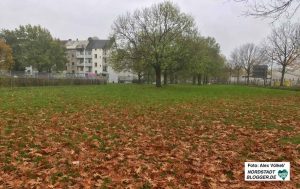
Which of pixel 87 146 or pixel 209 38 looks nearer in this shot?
pixel 87 146

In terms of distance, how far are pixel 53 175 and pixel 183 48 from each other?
127ft

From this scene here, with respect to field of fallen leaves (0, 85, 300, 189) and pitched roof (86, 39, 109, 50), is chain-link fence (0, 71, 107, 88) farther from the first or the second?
pitched roof (86, 39, 109, 50)

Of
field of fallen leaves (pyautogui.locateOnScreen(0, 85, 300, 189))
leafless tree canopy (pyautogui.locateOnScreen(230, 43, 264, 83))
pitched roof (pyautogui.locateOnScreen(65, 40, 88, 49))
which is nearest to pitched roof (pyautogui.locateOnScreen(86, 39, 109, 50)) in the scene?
pitched roof (pyautogui.locateOnScreen(65, 40, 88, 49))

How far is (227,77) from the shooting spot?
345 ft

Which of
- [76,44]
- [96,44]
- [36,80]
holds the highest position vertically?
→ [76,44]

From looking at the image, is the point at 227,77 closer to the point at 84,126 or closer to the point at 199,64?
the point at 199,64

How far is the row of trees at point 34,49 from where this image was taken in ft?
261

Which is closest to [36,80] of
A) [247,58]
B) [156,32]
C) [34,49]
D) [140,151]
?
[156,32]

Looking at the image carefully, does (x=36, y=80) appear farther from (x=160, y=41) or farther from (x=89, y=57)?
(x=89, y=57)

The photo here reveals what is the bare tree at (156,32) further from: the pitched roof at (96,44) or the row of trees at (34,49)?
the pitched roof at (96,44)

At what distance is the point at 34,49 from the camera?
7956 centimetres

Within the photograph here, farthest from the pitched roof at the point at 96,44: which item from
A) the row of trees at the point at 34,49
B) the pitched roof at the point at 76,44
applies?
the row of trees at the point at 34,49

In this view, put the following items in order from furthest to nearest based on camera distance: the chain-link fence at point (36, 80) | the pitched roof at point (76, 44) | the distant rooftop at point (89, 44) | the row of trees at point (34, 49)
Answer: the pitched roof at point (76, 44), the distant rooftop at point (89, 44), the row of trees at point (34, 49), the chain-link fence at point (36, 80)

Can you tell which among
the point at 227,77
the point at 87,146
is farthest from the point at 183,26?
the point at 227,77
